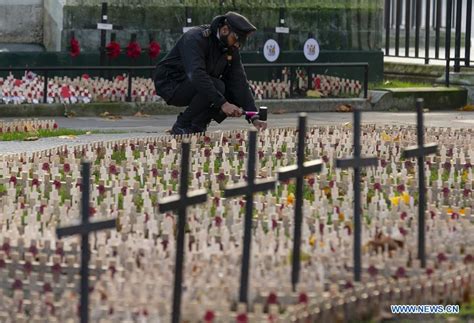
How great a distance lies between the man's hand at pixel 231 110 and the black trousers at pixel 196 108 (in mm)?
312

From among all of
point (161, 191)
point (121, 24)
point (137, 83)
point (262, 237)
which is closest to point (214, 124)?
point (137, 83)

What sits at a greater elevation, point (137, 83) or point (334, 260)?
point (137, 83)

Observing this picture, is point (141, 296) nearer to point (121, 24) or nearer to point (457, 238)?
point (457, 238)

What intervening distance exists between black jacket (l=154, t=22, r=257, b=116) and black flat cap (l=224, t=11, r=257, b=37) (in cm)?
36

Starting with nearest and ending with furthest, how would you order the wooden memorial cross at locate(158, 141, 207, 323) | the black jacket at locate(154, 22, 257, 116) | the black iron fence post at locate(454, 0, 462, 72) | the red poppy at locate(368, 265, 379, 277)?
the wooden memorial cross at locate(158, 141, 207, 323)
the red poppy at locate(368, 265, 379, 277)
the black jacket at locate(154, 22, 257, 116)
the black iron fence post at locate(454, 0, 462, 72)

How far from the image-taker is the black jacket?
1347 cm

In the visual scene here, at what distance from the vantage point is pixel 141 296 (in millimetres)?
6945

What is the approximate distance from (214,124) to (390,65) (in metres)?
7.43

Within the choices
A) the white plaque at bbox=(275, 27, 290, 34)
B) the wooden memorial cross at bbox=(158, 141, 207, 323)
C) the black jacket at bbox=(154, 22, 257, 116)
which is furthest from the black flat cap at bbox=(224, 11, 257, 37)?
the white plaque at bbox=(275, 27, 290, 34)

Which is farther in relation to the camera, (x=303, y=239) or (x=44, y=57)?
(x=44, y=57)

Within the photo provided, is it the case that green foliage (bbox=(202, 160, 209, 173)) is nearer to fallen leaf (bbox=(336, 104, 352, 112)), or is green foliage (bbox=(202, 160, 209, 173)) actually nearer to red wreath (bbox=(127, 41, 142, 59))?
fallen leaf (bbox=(336, 104, 352, 112))

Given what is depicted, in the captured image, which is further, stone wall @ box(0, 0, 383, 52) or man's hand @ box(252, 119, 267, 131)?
stone wall @ box(0, 0, 383, 52)

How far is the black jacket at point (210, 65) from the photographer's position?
44.2 feet

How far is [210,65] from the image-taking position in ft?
44.9
